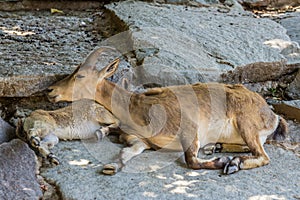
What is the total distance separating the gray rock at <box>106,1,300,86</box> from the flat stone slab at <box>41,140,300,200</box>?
1.32 m

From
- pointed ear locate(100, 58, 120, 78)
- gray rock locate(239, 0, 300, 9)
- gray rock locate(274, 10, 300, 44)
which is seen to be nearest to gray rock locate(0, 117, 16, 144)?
pointed ear locate(100, 58, 120, 78)

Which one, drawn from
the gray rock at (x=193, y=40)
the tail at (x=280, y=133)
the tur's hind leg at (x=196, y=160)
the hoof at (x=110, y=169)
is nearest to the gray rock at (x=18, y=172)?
the hoof at (x=110, y=169)

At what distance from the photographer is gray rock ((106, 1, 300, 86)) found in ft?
18.1

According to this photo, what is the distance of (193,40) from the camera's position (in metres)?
6.20

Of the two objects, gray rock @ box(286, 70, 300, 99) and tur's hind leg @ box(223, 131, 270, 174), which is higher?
tur's hind leg @ box(223, 131, 270, 174)

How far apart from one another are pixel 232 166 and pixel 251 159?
0.64 feet

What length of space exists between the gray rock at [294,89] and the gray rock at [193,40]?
27 cm

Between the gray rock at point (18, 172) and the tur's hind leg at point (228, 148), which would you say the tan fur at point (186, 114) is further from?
the gray rock at point (18, 172)

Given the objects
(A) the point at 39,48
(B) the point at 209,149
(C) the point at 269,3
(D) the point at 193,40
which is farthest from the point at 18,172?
(C) the point at 269,3

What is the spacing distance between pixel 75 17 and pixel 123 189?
3915 millimetres

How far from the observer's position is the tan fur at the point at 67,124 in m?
4.33

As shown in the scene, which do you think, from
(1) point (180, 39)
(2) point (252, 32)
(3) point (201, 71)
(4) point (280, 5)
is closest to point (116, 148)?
(3) point (201, 71)

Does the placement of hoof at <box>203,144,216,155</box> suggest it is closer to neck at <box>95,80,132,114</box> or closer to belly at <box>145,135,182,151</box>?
belly at <box>145,135,182,151</box>

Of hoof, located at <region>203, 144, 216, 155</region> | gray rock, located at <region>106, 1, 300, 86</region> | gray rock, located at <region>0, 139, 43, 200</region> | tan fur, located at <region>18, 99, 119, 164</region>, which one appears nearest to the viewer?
gray rock, located at <region>0, 139, 43, 200</region>
